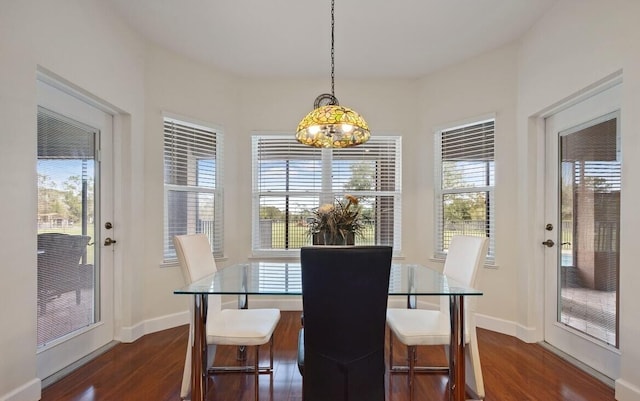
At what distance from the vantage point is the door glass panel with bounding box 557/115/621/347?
234cm

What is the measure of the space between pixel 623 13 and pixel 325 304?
262 cm

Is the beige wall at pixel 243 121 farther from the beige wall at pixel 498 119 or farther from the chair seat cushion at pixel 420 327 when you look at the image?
the chair seat cushion at pixel 420 327

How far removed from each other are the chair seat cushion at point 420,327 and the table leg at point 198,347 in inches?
44.8

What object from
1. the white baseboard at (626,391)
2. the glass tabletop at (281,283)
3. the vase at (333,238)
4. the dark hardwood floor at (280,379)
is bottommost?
the dark hardwood floor at (280,379)

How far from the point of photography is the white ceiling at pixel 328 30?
8.75ft

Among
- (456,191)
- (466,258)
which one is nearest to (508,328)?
(456,191)

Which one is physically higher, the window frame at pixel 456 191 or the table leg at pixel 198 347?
the window frame at pixel 456 191

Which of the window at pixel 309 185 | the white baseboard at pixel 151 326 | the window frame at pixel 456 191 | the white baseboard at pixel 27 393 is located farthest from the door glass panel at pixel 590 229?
the white baseboard at pixel 27 393

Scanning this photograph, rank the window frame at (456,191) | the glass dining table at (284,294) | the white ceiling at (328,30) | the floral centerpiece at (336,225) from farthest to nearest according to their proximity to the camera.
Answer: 1. the window frame at (456,191)
2. the white ceiling at (328,30)
3. the floral centerpiece at (336,225)
4. the glass dining table at (284,294)

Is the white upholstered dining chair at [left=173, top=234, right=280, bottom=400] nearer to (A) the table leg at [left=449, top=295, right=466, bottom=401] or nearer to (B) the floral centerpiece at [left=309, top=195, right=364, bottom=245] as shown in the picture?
(B) the floral centerpiece at [left=309, top=195, right=364, bottom=245]

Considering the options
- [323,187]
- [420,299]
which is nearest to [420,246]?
[420,299]

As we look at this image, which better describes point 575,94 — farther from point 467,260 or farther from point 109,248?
point 109,248

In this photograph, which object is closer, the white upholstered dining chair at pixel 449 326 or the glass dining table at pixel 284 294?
the glass dining table at pixel 284 294

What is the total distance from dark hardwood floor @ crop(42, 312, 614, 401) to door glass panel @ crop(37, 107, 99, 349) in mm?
402
